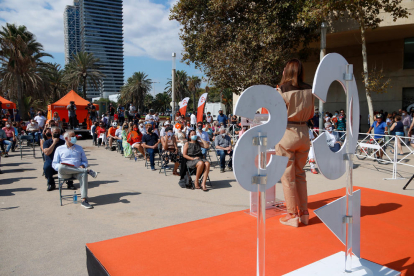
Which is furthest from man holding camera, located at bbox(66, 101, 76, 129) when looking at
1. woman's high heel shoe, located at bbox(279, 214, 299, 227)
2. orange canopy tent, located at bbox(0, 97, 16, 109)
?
woman's high heel shoe, located at bbox(279, 214, 299, 227)

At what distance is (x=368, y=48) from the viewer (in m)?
18.6

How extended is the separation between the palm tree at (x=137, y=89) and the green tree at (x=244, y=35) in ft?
113

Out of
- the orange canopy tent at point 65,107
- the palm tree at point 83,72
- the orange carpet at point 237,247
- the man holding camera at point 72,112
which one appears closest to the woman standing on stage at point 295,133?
the orange carpet at point 237,247

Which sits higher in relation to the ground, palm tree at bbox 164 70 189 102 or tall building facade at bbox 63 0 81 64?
tall building facade at bbox 63 0 81 64

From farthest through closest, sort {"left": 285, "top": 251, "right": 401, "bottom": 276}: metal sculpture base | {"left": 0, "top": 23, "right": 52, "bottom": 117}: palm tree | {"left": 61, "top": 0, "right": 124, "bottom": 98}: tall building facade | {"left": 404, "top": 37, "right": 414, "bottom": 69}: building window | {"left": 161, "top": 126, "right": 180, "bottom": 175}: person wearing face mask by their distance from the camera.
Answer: {"left": 61, "top": 0, "right": 124, "bottom": 98}: tall building facade < {"left": 0, "top": 23, "right": 52, "bottom": 117}: palm tree < {"left": 404, "top": 37, "right": 414, "bottom": 69}: building window < {"left": 161, "top": 126, "right": 180, "bottom": 175}: person wearing face mask < {"left": 285, "top": 251, "right": 401, "bottom": 276}: metal sculpture base

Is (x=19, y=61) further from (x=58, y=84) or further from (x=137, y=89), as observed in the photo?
(x=137, y=89)

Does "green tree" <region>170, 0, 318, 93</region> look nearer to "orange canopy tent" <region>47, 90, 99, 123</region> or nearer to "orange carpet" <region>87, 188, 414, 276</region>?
"orange canopy tent" <region>47, 90, 99, 123</region>

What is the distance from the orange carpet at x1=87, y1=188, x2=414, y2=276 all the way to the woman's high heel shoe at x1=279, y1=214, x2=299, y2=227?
6cm

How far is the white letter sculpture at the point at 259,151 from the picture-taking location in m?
2.08

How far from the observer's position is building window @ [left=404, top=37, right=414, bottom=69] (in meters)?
17.5

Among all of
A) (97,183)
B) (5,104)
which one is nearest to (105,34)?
(5,104)

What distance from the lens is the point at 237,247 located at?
3.11 m

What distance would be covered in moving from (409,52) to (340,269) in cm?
1948

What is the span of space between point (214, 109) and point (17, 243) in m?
33.6
